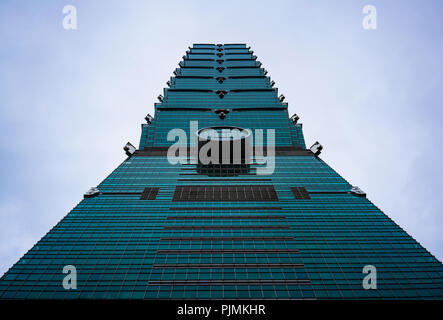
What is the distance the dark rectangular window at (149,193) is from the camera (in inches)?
2415

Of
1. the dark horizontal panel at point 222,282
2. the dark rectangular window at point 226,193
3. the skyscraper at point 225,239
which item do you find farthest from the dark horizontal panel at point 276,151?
the dark horizontal panel at point 222,282

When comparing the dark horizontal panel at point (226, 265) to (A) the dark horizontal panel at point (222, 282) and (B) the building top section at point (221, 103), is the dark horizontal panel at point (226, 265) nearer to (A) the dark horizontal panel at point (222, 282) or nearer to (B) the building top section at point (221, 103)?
(A) the dark horizontal panel at point (222, 282)

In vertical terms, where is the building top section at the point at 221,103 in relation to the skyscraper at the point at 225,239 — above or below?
above

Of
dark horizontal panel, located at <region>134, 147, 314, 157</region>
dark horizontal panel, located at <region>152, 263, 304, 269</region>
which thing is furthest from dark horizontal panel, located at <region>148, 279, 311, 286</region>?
dark horizontal panel, located at <region>134, 147, 314, 157</region>

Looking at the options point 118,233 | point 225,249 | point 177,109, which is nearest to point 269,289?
point 225,249

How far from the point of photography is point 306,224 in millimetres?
52562

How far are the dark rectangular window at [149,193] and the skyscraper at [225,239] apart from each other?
0.19 m

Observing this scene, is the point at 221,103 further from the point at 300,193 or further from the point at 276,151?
the point at 300,193

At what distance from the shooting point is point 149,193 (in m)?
63.0

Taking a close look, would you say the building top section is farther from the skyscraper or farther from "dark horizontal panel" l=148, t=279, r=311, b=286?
"dark horizontal panel" l=148, t=279, r=311, b=286

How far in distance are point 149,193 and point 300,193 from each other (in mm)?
28810

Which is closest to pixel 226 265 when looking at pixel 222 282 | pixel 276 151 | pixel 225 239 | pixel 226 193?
pixel 222 282

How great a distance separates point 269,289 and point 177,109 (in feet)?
259

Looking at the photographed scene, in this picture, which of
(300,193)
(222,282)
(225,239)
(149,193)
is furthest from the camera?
(149,193)
